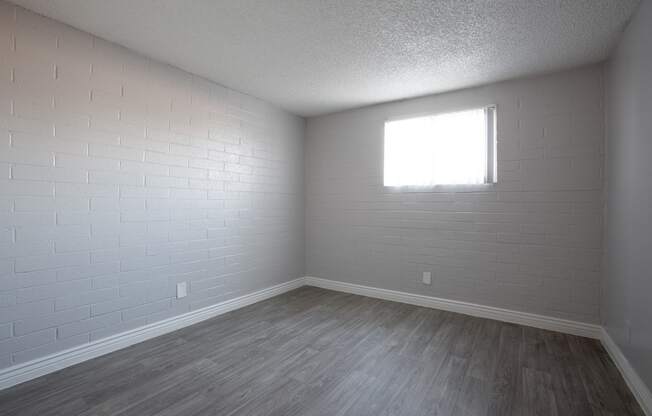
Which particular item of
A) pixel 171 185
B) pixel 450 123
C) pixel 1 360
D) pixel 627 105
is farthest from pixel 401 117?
pixel 1 360

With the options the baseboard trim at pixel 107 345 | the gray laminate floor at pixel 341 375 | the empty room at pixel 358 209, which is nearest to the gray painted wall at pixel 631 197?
the empty room at pixel 358 209

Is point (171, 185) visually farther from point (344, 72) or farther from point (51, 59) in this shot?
point (344, 72)

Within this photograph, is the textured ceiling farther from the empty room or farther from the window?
the window

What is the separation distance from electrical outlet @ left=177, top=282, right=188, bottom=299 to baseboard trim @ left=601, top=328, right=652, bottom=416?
3734 millimetres

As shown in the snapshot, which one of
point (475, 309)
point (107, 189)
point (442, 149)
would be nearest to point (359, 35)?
point (442, 149)

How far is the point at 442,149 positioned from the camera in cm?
367

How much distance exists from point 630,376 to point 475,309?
1.42 m

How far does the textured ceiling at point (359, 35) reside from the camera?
209 centimetres

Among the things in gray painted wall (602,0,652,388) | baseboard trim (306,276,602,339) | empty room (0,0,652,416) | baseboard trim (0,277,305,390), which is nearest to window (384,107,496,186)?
empty room (0,0,652,416)

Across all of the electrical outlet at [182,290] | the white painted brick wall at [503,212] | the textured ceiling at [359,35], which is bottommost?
the electrical outlet at [182,290]

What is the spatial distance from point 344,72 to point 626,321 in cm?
323

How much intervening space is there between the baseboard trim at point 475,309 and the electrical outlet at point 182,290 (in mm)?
2115

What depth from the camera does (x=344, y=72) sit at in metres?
3.14

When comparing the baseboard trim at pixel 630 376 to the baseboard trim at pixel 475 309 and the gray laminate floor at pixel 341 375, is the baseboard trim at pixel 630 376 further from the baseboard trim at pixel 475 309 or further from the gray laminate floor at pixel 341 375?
the baseboard trim at pixel 475 309
